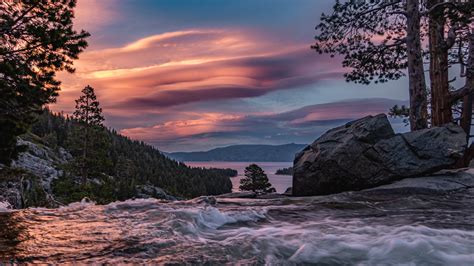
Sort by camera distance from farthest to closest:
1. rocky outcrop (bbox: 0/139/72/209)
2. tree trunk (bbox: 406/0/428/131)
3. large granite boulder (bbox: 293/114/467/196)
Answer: rocky outcrop (bbox: 0/139/72/209) < tree trunk (bbox: 406/0/428/131) < large granite boulder (bbox: 293/114/467/196)

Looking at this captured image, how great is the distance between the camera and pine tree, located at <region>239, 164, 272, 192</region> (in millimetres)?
55438

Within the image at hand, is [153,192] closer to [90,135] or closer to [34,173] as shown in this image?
[34,173]

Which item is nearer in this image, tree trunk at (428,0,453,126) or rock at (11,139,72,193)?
tree trunk at (428,0,453,126)

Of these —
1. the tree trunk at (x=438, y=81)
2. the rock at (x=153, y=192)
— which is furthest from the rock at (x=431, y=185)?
the rock at (x=153, y=192)

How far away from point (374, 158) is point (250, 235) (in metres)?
7.62

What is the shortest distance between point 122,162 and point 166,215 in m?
114

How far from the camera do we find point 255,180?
56469mm

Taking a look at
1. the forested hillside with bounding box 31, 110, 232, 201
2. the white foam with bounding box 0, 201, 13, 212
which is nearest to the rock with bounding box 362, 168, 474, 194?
the white foam with bounding box 0, 201, 13, 212

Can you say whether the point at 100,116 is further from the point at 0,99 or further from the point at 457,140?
the point at 457,140

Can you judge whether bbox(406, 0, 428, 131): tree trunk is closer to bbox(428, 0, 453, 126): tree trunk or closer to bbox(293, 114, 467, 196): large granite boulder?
bbox(428, 0, 453, 126): tree trunk

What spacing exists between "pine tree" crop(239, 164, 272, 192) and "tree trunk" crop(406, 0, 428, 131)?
1593 inches

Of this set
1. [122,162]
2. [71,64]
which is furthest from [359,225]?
[122,162]

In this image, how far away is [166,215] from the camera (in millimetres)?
8398

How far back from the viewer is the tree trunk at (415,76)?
15.8 m
